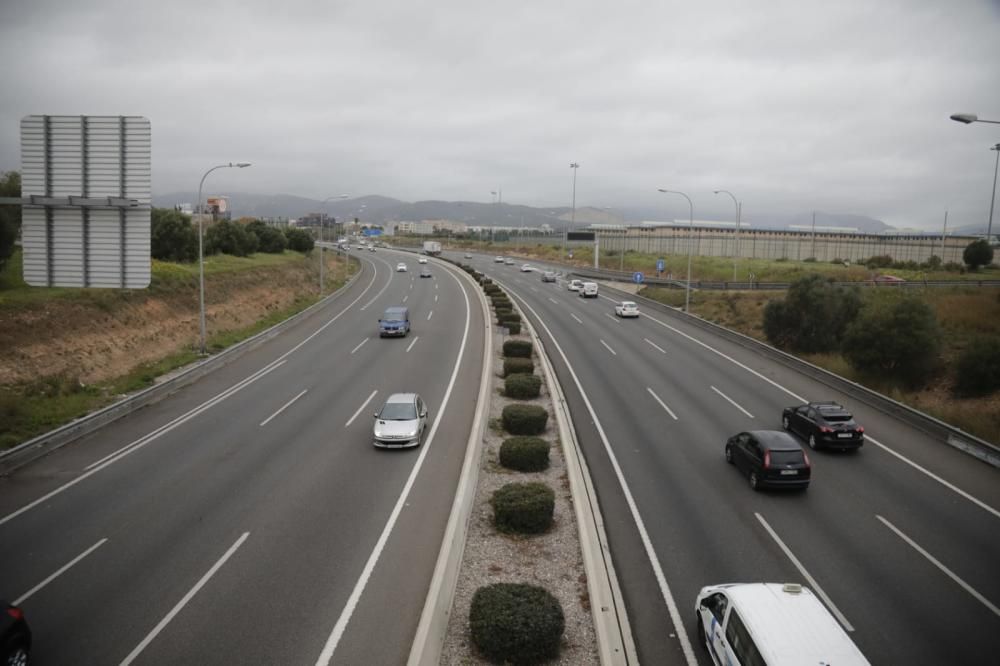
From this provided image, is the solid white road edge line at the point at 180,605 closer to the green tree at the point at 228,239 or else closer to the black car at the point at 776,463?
the black car at the point at 776,463

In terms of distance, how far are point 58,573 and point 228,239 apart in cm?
6173

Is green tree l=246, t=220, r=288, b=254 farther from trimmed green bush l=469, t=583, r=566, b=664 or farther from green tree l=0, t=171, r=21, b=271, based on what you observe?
trimmed green bush l=469, t=583, r=566, b=664

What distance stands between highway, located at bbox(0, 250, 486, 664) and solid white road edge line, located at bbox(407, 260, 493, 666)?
1.62ft

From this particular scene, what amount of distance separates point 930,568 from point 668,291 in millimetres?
48052

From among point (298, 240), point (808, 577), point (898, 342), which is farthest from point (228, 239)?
point (808, 577)

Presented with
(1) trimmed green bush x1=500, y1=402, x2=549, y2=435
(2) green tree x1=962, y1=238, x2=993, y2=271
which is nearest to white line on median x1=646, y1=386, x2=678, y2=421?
(1) trimmed green bush x1=500, y1=402, x2=549, y2=435

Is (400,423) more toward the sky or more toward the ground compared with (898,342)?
more toward the ground

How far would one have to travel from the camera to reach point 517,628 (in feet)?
30.4

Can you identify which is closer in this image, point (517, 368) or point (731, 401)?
point (731, 401)

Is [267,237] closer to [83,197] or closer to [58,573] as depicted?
[83,197]

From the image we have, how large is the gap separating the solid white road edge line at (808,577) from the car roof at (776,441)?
214cm

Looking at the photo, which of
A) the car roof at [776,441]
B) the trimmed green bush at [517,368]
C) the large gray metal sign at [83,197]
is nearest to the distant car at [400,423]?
the trimmed green bush at [517,368]

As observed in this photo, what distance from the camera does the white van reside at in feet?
26.8

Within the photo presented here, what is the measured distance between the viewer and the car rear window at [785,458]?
634 inches
